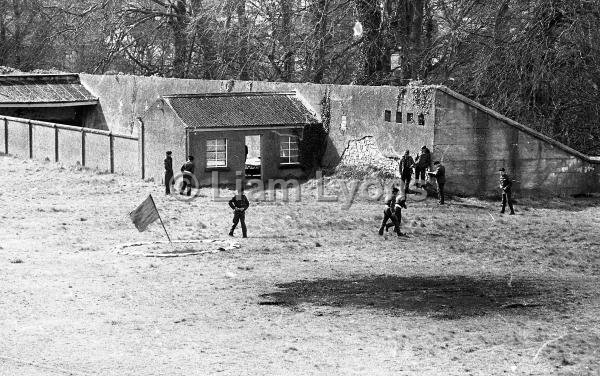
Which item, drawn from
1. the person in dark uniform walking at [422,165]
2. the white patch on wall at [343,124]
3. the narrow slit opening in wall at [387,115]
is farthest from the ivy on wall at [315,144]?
the person in dark uniform walking at [422,165]

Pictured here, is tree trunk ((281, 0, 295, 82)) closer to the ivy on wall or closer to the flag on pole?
the ivy on wall

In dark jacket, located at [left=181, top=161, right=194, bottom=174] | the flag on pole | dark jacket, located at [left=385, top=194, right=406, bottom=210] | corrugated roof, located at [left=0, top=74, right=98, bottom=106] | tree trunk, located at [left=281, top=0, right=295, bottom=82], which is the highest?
tree trunk, located at [left=281, top=0, right=295, bottom=82]

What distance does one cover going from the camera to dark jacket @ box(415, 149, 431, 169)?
3644 centimetres

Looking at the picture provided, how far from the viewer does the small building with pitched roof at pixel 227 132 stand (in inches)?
1553

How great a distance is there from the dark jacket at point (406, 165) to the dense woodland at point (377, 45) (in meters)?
4.92

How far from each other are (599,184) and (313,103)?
9.69 m

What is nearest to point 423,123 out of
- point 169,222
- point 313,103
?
point 313,103

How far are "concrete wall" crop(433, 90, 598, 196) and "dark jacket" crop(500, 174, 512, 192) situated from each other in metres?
2.68

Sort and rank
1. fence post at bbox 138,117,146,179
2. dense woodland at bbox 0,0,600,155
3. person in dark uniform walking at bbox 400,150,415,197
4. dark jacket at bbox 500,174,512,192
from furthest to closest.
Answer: fence post at bbox 138,117,146,179, dense woodland at bbox 0,0,600,155, person in dark uniform walking at bbox 400,150,415,197, dark jacket at bbox 500,174,512,192

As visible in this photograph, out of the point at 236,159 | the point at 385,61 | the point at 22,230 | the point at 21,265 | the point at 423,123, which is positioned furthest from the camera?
the point at 385,61

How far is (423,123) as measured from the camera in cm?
3703

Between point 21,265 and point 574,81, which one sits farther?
Result: point 574,81

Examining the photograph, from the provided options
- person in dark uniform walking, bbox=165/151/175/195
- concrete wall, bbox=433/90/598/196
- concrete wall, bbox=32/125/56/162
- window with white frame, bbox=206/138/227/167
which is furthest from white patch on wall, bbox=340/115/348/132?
concrete wall, bbox=32/125/56/162

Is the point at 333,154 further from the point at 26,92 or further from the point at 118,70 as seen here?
the point at 118,70
